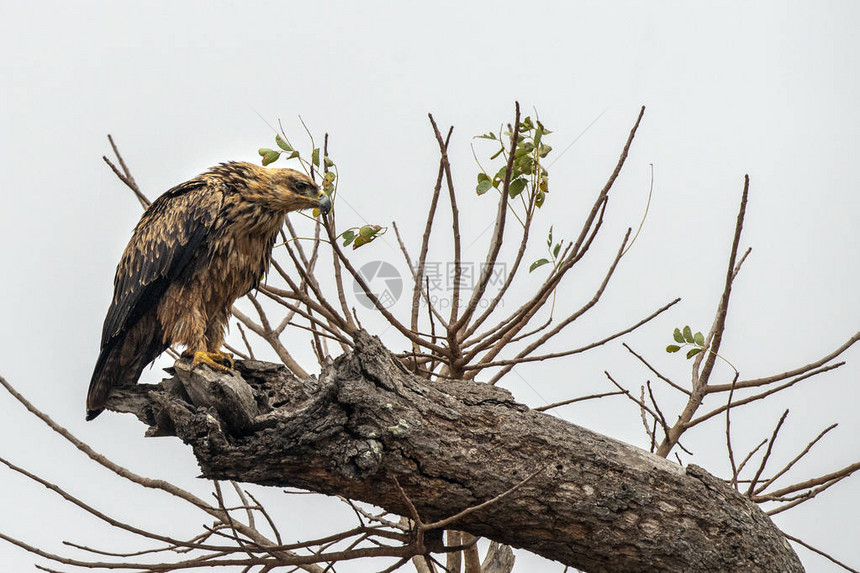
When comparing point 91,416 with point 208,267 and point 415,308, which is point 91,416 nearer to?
point 208,267

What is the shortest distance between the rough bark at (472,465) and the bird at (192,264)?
0.79m

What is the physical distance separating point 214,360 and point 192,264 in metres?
0.59

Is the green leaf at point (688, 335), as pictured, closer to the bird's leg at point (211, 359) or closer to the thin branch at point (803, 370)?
the thin branch at point (803, 370)

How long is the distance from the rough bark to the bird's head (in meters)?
1.20

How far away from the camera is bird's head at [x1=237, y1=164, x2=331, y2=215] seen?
4.21 metres

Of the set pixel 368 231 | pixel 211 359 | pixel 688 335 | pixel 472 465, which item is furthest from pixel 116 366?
pixel 688 335

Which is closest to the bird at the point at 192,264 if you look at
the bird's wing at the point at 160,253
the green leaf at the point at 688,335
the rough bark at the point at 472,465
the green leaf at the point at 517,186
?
the bird's wing at the point at 160,253

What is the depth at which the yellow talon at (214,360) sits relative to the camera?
346 cm

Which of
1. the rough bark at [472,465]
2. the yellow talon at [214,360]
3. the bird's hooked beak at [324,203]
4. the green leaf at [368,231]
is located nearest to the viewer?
the rough bark at [472,465]

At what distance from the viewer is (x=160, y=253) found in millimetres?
3994

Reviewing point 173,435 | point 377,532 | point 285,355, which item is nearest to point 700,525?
point 377,532

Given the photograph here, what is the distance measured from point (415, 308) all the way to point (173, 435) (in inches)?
59.6

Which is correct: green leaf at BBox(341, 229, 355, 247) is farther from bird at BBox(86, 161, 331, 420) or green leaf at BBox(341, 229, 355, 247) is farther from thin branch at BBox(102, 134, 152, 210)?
thin branch at BBox(102, 134, 152, 210)

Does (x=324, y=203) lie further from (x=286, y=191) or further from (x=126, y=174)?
(x=126, y=174)
